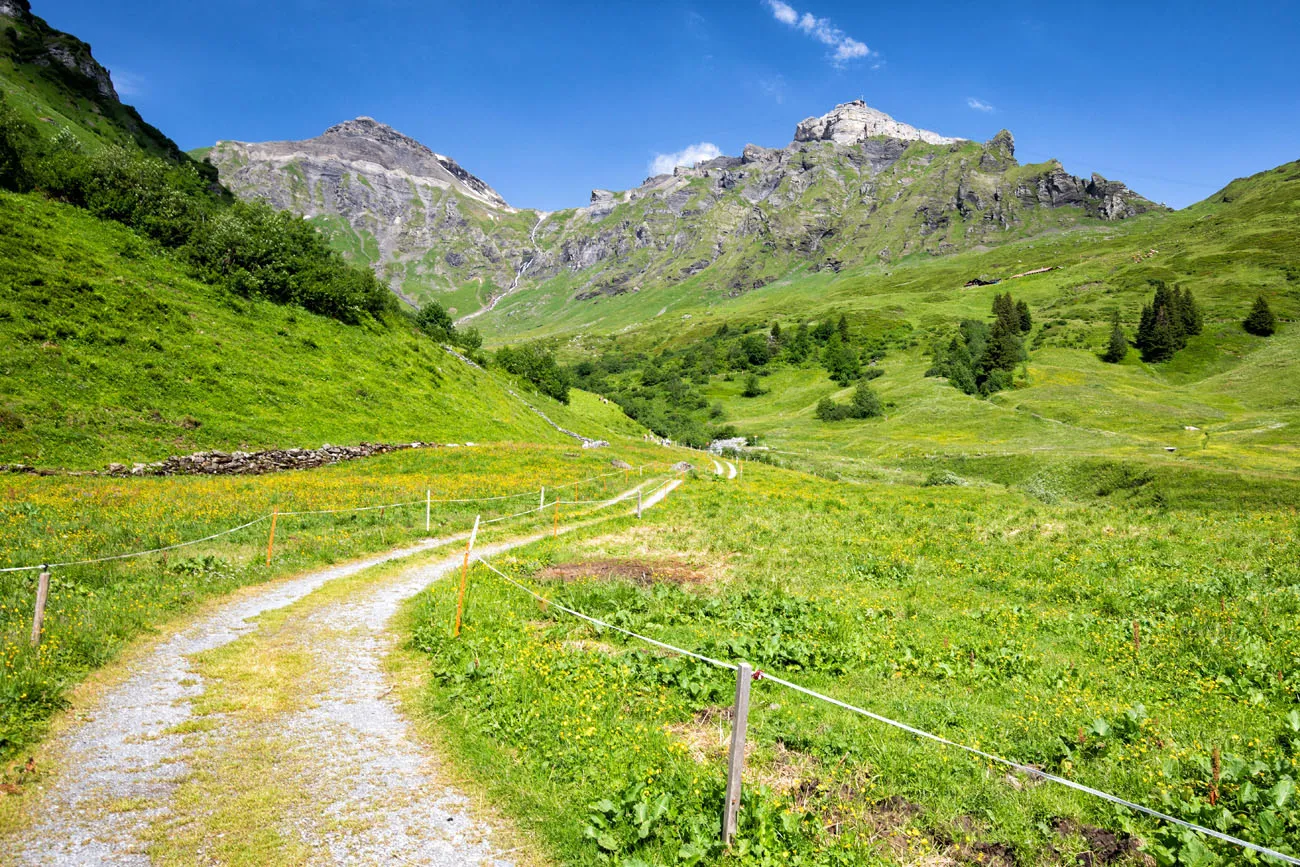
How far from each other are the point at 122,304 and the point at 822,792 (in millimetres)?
55758

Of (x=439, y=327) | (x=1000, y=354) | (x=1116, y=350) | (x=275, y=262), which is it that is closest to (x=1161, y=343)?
(x=1116, y=350)

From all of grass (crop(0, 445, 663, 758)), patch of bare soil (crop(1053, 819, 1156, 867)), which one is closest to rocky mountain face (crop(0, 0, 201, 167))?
grass (crop(0, 445, 663, 758))

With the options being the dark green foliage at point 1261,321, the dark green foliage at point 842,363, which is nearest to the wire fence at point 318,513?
the dark green foliage at point 842,363

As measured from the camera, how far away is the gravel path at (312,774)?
714cm

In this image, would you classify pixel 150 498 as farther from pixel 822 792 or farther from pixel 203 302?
pixel 203 302

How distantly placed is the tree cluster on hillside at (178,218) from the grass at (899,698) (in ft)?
175

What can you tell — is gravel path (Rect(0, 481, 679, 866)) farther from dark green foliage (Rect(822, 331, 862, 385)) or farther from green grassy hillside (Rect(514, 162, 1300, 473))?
dark green foliage (Rect(822, 331, 862, 385))

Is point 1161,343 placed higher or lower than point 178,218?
lower

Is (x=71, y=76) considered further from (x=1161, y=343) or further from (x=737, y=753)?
(x=1161, y=343)

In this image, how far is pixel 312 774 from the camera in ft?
28.8

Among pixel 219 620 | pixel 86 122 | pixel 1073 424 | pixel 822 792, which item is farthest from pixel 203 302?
pixel 1073 424

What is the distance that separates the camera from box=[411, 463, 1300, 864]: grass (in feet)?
23.3

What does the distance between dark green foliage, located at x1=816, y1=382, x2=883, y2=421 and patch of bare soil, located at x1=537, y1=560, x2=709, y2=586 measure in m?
115

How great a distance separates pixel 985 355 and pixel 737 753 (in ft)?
510
